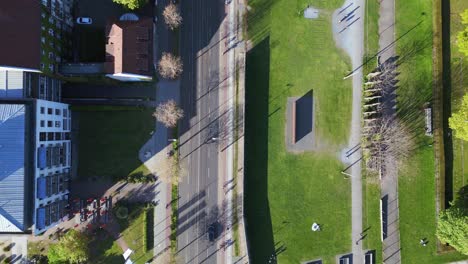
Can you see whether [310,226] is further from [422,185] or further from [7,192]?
[7,192]

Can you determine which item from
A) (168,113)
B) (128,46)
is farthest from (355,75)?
(128,46)

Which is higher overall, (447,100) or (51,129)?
(447,100)

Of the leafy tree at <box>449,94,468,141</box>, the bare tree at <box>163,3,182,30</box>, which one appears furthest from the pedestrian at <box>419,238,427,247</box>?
the bare tree at <box>163,3,182,30</box>

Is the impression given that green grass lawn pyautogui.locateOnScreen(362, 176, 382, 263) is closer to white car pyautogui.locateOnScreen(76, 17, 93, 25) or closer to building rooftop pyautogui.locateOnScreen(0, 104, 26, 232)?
building rooftop pyautogui.locateOnScreen(0, 104, 26, 232)

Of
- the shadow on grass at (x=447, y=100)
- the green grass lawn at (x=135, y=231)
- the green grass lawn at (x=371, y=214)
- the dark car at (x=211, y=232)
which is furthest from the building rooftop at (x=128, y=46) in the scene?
the shadow on grass at (x=447, y=100)

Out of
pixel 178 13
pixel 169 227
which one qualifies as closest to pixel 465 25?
pixel 178 13

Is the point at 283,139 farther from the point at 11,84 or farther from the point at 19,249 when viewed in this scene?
the point at 19,249
